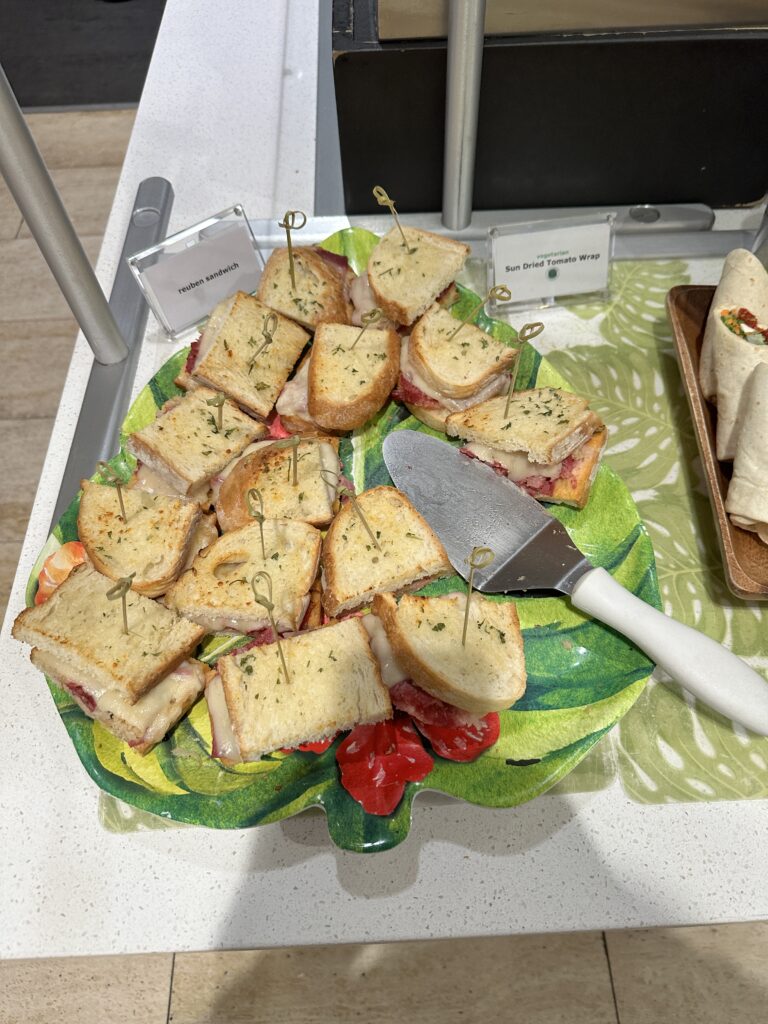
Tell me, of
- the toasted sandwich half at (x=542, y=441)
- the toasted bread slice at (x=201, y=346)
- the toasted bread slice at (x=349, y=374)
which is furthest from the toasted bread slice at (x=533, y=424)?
the toasted bread slice at (x=201, y=346)

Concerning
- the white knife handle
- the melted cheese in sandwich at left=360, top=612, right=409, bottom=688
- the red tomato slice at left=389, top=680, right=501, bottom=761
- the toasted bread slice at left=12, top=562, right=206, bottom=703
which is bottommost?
the red tomato slice at left=389, top=680, right=501, bottom=761

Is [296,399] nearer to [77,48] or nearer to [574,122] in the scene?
[574,122]

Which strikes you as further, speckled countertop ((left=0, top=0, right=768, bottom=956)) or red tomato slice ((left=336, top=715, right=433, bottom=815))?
speckled countertop ((left=0, top=0, right=768, bottom=956))

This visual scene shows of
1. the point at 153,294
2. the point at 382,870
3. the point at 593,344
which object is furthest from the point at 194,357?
the point at 382,870

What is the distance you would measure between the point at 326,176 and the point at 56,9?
2613 millimetres

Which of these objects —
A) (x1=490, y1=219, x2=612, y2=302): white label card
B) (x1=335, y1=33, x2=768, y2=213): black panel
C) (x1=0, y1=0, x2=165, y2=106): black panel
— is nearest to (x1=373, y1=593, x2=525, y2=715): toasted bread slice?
(x1=490, y1=219, x2=612, y2=302): white label card

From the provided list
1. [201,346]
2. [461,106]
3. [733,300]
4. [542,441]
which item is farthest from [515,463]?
[461,106]

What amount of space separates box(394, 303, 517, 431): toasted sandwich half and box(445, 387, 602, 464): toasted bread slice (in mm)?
43

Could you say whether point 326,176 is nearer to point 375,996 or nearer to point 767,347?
point 767,347

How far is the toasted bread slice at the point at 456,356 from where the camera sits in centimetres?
141

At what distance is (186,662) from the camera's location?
119cm

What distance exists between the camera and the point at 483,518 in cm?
129

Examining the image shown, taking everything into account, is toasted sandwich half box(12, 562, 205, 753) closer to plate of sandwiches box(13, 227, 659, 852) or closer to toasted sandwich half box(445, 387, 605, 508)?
plate of sandwiches box(13, 227, 659, 852)

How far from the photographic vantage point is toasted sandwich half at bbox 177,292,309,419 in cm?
145
